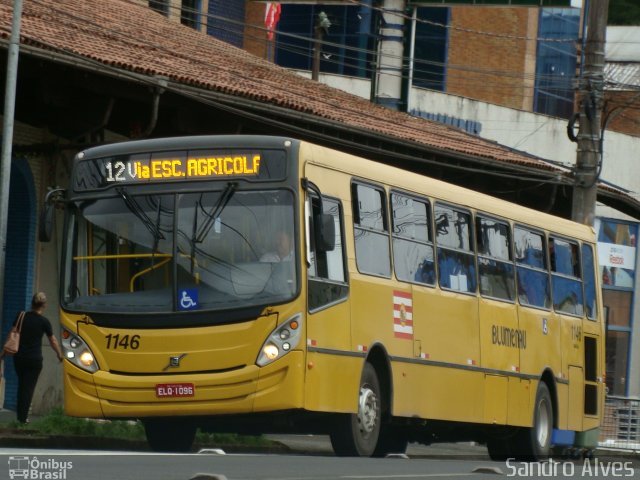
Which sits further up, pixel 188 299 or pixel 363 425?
pixel 188 299

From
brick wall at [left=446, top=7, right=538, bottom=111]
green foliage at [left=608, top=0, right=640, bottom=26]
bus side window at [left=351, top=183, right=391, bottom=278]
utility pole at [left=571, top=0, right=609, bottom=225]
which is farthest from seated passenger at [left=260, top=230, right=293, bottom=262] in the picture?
green foliage at [left=608, top=0, right=640, bottom=26]

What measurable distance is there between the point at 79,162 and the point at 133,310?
164 cm

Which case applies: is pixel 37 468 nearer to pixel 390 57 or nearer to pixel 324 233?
pixel 324 233

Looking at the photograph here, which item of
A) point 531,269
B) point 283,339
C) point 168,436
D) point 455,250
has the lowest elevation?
point 168,436

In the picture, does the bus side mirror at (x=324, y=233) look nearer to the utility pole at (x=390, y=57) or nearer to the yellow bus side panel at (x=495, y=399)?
the yellow bus side panel at (x=495, y=399)

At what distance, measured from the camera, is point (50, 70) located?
823 inches

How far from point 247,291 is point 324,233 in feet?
2.73

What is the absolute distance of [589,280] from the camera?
2278cm

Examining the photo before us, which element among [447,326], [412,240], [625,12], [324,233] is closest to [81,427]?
[447,326]

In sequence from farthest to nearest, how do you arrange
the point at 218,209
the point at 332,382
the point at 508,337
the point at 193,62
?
the point at 193,62, the point at 508,337, the point at 332,382, the point at 218,209

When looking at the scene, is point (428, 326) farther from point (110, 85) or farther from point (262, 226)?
point (110, 85)

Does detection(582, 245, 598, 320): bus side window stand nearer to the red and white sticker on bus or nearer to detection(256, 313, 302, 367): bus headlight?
the red and white sticker on bus

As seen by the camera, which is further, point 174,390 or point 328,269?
point 328,269

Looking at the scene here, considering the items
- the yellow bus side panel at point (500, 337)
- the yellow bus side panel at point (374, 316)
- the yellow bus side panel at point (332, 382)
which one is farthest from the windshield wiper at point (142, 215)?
the yellow bus side panel at point (500, 337)
